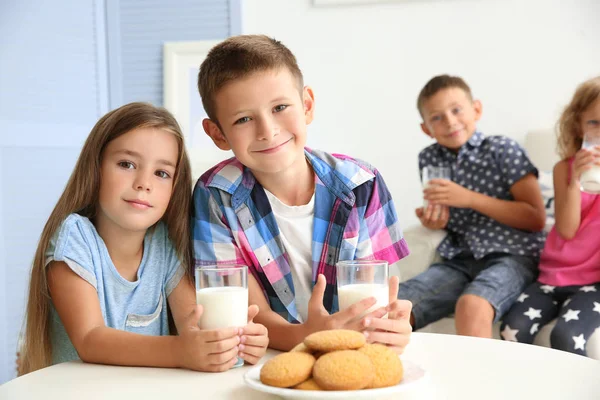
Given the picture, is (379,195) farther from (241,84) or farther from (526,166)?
(526,166)

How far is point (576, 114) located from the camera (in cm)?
239

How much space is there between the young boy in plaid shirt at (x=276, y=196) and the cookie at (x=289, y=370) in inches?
20.9

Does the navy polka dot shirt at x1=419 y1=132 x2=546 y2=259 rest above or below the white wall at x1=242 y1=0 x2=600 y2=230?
below

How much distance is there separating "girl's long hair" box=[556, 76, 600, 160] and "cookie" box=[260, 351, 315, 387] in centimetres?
180

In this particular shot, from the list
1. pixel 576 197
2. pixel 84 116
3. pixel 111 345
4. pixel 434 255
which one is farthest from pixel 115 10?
pixel 111 345

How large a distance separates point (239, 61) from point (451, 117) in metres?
1.41

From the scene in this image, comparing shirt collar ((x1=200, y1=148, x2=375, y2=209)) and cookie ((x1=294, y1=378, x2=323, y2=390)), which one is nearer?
cookie ((x1=294, y1=378, x2=323, y2=390))

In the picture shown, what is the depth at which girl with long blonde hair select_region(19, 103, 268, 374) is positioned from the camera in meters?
1.33

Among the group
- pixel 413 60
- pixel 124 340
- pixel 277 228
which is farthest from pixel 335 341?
pixel 413 60

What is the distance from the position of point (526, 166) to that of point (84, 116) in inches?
96.5

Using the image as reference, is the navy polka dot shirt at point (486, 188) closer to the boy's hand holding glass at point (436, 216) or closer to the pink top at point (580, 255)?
the boy's hand holding glass at point (436, 216)

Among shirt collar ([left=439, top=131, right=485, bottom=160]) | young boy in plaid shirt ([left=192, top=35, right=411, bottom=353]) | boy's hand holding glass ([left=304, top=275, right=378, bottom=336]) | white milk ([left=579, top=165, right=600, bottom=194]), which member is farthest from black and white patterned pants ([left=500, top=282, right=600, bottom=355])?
boy's hand holding glass ([left=304, top=275, right=378, bottom=336])

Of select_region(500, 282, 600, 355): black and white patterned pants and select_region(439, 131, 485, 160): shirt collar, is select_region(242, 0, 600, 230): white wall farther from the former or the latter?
select_region(500, 282, 600, 355): black and white patterned pants

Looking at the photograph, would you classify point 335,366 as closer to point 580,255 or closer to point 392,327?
point 392,327
